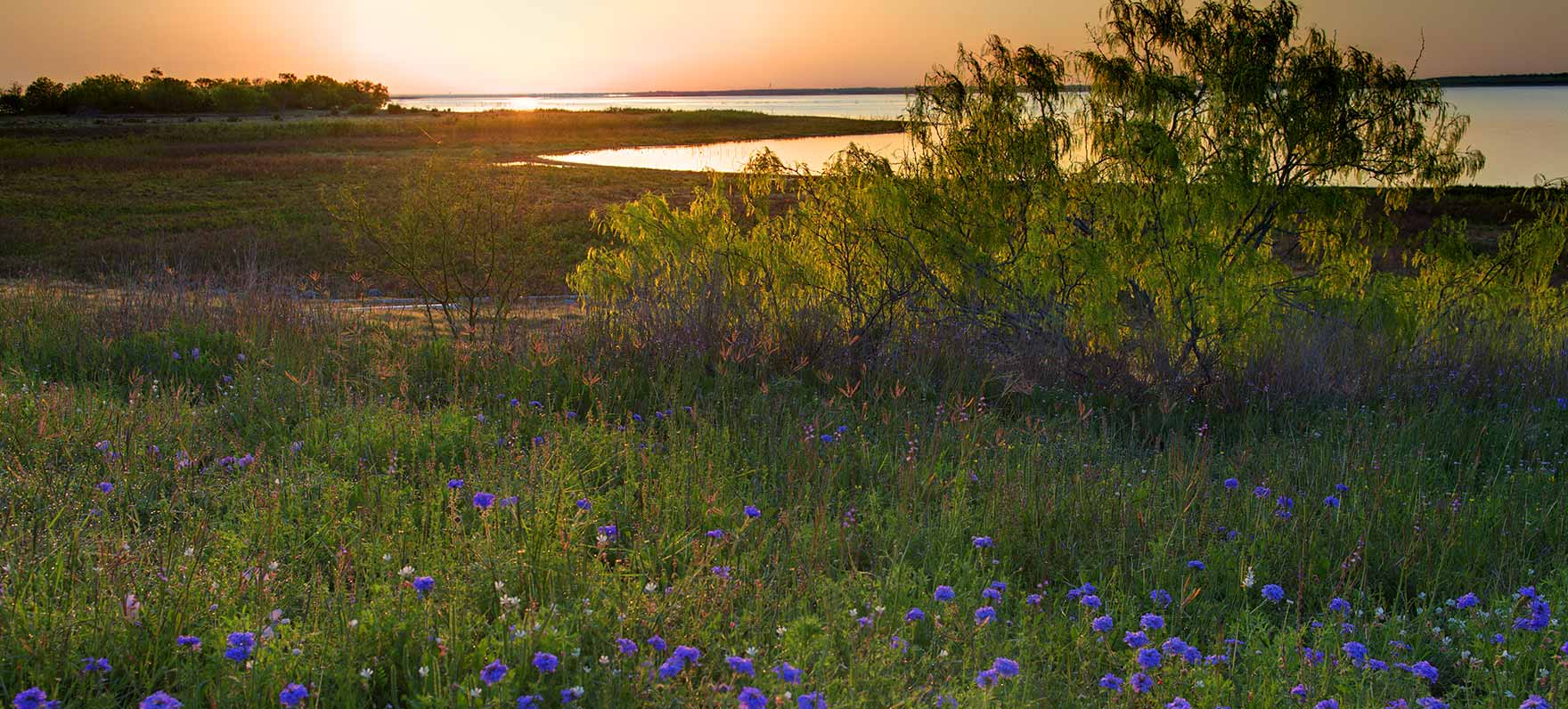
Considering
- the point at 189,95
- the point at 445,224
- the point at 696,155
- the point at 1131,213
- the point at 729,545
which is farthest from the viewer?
the point at 189,95

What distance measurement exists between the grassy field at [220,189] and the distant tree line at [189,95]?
1305 centimetres

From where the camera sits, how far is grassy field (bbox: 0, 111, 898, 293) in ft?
65.3

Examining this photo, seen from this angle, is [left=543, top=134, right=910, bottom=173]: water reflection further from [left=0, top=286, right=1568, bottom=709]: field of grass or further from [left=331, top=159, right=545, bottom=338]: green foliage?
[left=0, top=286, right=1568, bottom=709]: field of grass

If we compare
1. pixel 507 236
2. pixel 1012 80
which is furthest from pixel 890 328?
pixel 507 236

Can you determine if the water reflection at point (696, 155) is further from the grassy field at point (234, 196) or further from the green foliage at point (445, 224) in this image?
the green foliage at point (445, 224)

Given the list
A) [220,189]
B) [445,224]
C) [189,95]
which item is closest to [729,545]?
[445,224]

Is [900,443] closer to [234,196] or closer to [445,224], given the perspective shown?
[445,224]

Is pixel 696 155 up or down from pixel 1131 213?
up

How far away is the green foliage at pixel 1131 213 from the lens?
837 cm

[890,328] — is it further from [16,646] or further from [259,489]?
[16,646]

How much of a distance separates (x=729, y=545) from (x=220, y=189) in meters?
34.2

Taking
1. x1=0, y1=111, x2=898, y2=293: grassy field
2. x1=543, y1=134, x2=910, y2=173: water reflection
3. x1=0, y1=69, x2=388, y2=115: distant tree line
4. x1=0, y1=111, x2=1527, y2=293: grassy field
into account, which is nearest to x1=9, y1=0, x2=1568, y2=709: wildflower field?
x1=0, y1=111, x2=898, y2=293: grassy field

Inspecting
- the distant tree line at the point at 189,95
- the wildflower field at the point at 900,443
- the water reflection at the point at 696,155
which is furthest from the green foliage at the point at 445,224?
the distant tree line at the point at 189,95

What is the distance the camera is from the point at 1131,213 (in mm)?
8500
